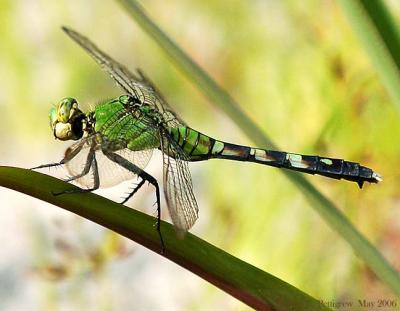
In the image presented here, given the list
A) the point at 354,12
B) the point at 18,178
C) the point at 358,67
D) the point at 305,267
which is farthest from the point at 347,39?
the point at 18,178

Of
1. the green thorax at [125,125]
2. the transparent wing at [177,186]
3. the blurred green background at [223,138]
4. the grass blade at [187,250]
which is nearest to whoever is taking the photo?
the grass blade at [187,250]

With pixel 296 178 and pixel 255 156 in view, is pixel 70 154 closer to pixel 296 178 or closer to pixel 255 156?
pixel 255 156

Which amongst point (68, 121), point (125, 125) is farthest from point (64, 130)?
point (125, 125)

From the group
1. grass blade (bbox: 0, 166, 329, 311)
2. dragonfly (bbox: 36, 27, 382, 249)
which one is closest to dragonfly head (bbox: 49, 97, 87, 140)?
dragonfly (bbox: 36, 27, 382, 249)

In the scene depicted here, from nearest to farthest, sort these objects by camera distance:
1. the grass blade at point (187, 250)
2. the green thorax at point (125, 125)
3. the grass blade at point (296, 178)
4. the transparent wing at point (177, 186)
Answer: the grass blade at point (187, 250), the grass blade at point (296, 178), the transparent wing at point (177, 186), the green thorax at point (125, 125)

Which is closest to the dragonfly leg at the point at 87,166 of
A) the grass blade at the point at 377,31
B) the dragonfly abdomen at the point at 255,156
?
the dragonfly abdomen at the point at 255,156

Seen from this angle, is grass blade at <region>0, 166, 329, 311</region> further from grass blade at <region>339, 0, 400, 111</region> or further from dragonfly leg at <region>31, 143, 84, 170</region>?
dragonfly leg at <region>31, 143, 84, 170</region>

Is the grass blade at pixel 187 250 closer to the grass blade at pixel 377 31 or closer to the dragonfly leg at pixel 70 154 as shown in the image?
the grass blade at pixel 377 31
